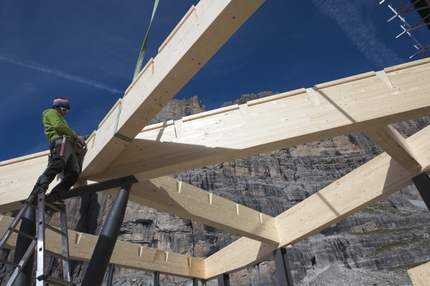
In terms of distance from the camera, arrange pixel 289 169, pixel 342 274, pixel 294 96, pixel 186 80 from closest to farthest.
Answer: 1. pixel 186 80
2. pixel 294 96
3. pixel 342 274
4. pixel 289 169

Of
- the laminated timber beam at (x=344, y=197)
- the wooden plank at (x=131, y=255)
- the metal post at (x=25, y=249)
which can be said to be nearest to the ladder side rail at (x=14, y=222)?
the metal post at (x=25, y=249)

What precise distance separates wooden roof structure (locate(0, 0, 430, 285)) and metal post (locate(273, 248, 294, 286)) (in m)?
1.76

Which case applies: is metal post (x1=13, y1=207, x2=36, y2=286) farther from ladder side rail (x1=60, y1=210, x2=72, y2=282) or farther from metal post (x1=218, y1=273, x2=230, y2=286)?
metal post (x1=218, y1=273, x2=230, y2=286)

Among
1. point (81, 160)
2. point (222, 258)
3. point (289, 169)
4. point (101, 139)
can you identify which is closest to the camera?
point (101, 139)

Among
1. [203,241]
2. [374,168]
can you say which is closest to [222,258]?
[374,168]

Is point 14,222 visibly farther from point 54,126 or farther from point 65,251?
point 54,126

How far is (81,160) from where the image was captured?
3.65m

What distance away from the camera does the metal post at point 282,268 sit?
20.7 ft

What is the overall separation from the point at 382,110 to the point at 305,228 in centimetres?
337

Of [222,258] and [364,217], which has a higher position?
[364,217]

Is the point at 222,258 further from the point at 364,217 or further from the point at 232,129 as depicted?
the point at 364,217

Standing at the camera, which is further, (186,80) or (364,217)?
(364,217)

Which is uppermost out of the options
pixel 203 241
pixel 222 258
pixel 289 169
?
pixel 289 169

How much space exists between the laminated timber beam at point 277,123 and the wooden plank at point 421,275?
2.27 meters
